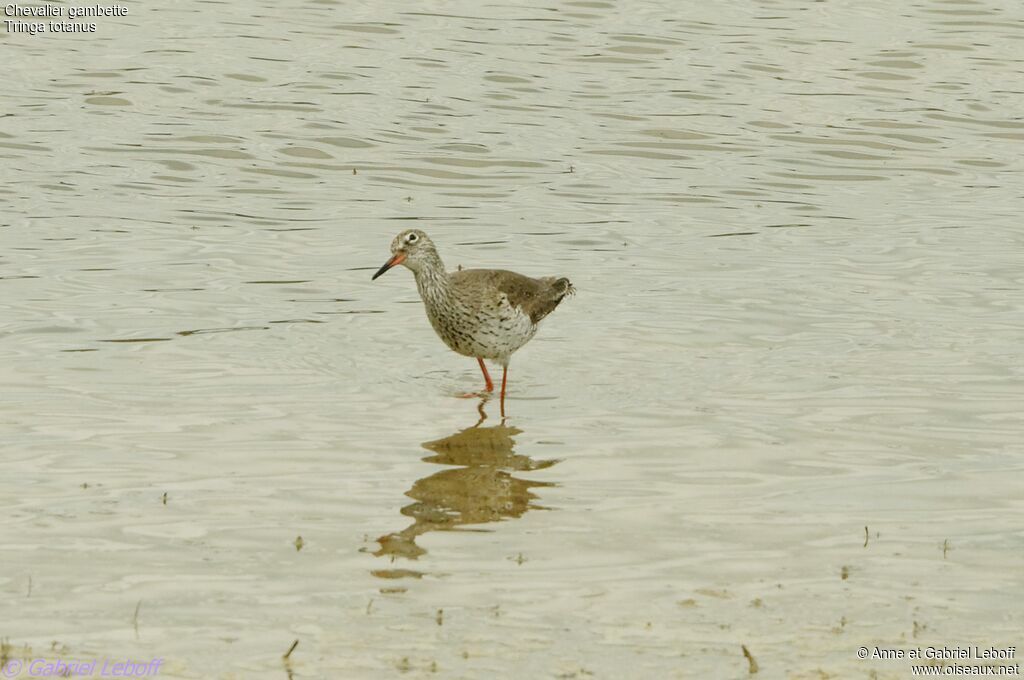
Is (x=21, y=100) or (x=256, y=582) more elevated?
(x=256, y=582)

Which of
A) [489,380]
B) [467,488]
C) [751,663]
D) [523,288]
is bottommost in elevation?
[489,380]

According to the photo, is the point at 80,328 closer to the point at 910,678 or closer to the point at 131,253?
the point at 131,253

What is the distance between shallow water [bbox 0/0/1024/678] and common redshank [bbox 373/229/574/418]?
19.0 inches

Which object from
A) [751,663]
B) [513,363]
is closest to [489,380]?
[513,363]

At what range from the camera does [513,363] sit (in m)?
15.2

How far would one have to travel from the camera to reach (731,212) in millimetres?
21391

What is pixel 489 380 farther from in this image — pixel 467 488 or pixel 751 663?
pixel 751 663

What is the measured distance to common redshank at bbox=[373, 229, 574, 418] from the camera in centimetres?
1367

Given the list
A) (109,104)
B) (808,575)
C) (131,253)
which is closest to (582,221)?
(131,253)

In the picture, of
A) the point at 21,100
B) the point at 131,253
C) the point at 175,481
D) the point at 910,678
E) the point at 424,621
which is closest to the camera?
the point at 910,678

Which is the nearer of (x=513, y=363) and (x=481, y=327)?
(x=481, y=327)

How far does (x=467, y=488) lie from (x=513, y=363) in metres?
4.33

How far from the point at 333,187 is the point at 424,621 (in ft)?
48.0

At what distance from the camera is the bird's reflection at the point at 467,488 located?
9695mm
